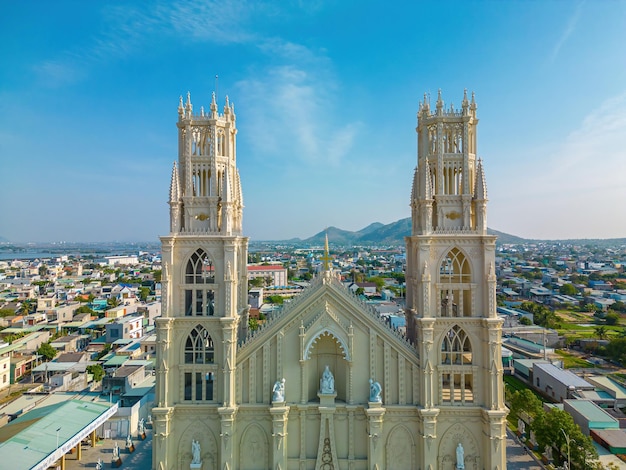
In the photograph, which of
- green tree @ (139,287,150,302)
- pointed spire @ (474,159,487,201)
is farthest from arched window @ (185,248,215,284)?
green tree @ (139,287,150,302)

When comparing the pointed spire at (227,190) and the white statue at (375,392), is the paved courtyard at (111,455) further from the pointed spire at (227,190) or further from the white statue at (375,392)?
the pointed spire at (227,190)

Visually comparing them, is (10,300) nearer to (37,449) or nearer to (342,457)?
(37,449)

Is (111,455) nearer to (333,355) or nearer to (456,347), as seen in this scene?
(333,355)

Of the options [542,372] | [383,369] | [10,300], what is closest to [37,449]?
[383,369]

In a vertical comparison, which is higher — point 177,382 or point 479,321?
point 479,321

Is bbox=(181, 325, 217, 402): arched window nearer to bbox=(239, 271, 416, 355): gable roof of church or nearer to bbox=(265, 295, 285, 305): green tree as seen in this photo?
bbox=(239, 271, 416, 355): gable roof of church

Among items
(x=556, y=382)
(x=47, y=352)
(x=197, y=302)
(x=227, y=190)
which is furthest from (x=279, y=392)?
(x=47, y=352)

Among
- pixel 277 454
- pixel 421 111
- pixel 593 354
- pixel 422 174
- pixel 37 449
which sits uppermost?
pixel 421 111
